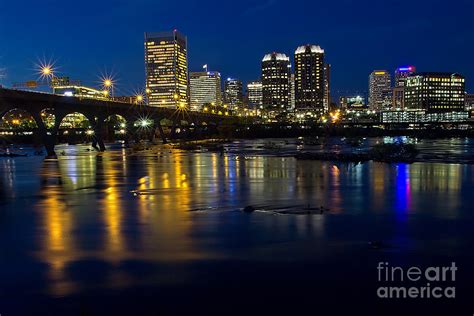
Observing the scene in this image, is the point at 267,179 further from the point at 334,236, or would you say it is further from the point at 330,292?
the point at 330,292

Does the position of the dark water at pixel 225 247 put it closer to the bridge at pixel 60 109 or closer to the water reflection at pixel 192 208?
the water reflection at pixel 192 208

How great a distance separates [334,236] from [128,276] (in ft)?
27.4

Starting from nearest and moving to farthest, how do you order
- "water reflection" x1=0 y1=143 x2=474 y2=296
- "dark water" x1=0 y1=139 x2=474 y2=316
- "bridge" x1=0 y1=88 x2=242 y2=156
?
"dark water" x1=0 y1=139 x2=474 y2=316 < "water reflection" x1=0 y1=143 x2=474 y2=296 < "bridge" x1=0 y1=88 x2=242 y2=156

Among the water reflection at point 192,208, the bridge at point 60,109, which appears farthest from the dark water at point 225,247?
the bridge at point 60,109

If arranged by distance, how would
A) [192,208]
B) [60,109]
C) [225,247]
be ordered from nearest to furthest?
1. [225,247]
2. [192,208]
3. [60,109]

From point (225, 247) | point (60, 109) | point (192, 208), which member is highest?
point (60, 109)

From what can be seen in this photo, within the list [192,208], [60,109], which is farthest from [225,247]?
[60,109]

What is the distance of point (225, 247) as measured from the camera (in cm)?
1827

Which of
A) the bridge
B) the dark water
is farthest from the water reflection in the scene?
the bridge

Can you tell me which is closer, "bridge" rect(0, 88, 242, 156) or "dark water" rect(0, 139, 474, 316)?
"dark water" rect(0, 139, 474, 316)

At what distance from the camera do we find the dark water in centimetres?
1309

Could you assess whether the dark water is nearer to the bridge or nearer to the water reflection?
the water reflection

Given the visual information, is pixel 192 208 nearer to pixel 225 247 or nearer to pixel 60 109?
pixel 225 247

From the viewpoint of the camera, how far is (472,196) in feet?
98.6
